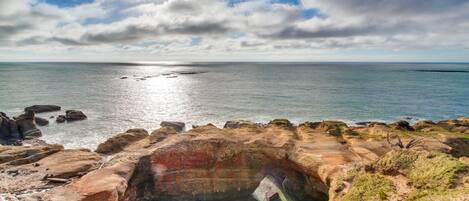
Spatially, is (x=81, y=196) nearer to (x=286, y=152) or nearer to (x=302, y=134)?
(x=286, y=152)

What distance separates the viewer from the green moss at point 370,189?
18234mm

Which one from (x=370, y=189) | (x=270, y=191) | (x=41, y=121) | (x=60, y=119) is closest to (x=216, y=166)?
(x=270, y=191)

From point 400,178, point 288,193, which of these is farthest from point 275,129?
point 400,178

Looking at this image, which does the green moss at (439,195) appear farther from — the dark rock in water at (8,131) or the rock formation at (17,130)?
the dark rock in water at (8,131)

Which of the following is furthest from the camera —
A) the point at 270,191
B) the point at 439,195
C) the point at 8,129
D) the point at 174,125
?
the point at 174,125

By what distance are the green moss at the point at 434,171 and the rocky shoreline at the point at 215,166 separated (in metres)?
1.57

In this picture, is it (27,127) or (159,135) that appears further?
(27,127)

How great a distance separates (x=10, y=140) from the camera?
57.4 m

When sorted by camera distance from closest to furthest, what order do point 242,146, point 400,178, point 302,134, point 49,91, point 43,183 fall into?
1. point 400,178
2. point 43,183
3. point 242,146
4. point 302,134
5. point 49,91

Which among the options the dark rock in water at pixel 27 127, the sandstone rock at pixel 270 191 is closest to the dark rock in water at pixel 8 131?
the dark rock in water at pixel 27 127

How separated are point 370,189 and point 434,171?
3.41 metres

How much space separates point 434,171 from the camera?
17.8 m

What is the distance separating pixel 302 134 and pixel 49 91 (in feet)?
370

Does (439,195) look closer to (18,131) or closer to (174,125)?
(174,125)
